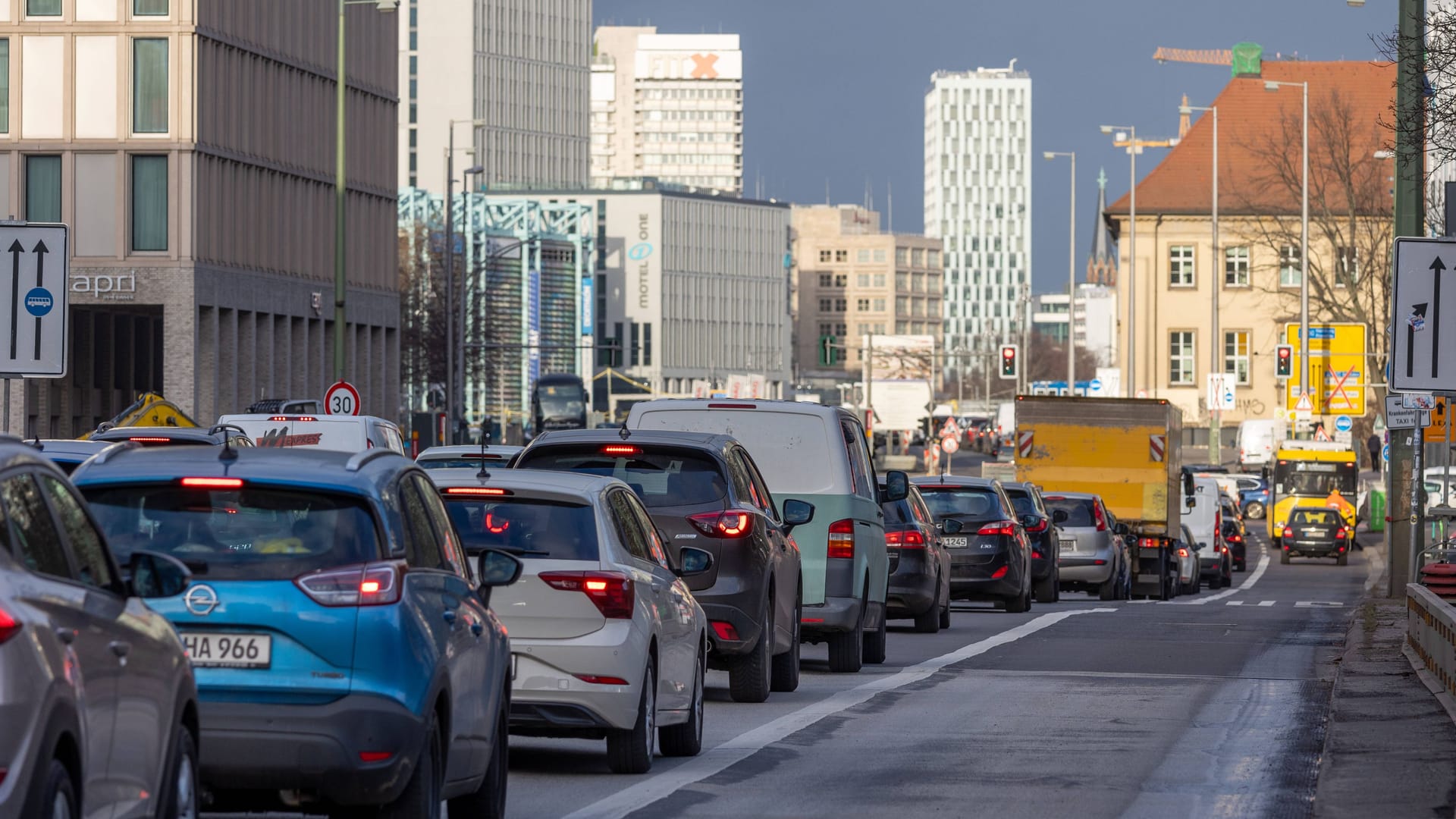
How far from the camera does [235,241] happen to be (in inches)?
2648

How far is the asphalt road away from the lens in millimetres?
11055

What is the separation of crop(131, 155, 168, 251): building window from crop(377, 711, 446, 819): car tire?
56.9 metres

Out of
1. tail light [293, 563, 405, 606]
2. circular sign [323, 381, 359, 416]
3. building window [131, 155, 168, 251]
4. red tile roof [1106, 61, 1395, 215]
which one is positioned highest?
red tile roof [1106, 61, 1395, 215]

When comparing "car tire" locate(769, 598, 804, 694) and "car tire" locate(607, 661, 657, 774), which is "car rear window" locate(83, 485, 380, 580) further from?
"car tire" locate(769, 598, 804, 694)

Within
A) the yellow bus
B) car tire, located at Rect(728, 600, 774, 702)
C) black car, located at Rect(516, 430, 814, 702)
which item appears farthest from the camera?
the yellow bus

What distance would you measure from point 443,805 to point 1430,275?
9319 mm

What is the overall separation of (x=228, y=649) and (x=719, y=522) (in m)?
6.56

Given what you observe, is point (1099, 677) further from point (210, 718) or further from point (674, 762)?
point (210, 718)

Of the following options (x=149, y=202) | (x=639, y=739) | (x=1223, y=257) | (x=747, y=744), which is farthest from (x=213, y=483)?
(x=1223, y=257)

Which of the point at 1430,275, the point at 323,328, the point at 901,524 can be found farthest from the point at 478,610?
the point at 323,328

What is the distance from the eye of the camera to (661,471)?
1458cm

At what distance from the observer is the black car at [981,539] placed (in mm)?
30250

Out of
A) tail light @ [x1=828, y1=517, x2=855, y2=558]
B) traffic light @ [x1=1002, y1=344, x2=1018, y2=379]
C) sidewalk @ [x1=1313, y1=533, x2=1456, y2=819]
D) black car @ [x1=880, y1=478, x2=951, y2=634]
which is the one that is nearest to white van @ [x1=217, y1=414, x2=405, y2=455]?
black car @ [x1=880, y1=478, x2=951, y2=634]

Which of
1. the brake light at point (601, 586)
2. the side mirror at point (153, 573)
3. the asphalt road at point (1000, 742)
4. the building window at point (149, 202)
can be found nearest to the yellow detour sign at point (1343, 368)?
the building window at point (149, 202)
